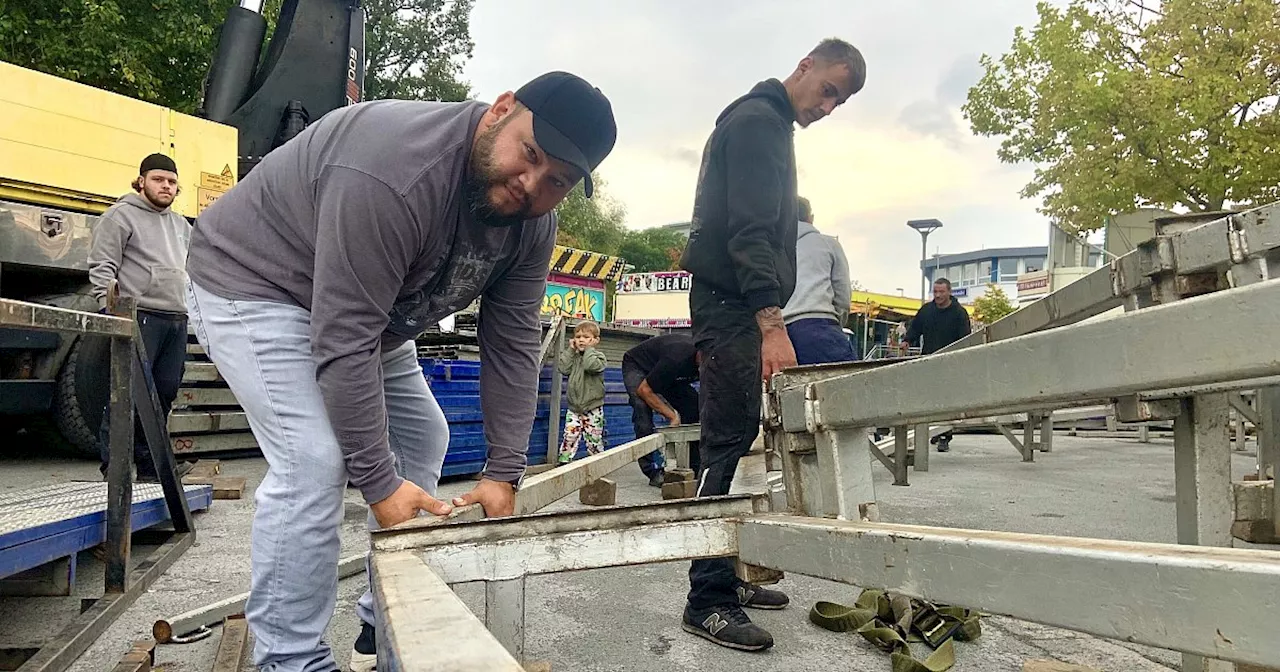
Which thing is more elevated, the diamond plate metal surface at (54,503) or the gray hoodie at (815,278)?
the gray hoodie at (815,278)

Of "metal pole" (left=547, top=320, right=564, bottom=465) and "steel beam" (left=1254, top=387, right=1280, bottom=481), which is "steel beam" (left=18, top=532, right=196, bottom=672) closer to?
"steel beam" (left=1254, top=387, right=1280, bottom=481)

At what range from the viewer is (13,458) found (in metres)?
6.54

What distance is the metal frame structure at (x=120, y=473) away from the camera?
2178 mm

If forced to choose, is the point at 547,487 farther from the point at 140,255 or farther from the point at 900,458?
the point at 900,458

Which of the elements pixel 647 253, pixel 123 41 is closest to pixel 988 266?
pixel 647 253

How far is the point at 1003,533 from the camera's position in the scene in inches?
58.4

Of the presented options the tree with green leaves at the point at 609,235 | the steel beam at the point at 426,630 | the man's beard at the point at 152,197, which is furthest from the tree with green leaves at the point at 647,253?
the steel beam at the point at 426,630

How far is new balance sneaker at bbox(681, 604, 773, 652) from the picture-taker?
2725 mm

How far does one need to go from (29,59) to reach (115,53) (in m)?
1.26

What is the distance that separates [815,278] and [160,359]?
4.09 m

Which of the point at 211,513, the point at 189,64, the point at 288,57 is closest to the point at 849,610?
the point at 211,513

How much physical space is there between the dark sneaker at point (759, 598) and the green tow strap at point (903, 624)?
0.15 meters

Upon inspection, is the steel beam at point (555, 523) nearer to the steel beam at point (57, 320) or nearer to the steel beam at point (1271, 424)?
the steel beam at point (57, 320)

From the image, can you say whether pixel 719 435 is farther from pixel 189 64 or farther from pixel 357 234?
pixel 189 64
